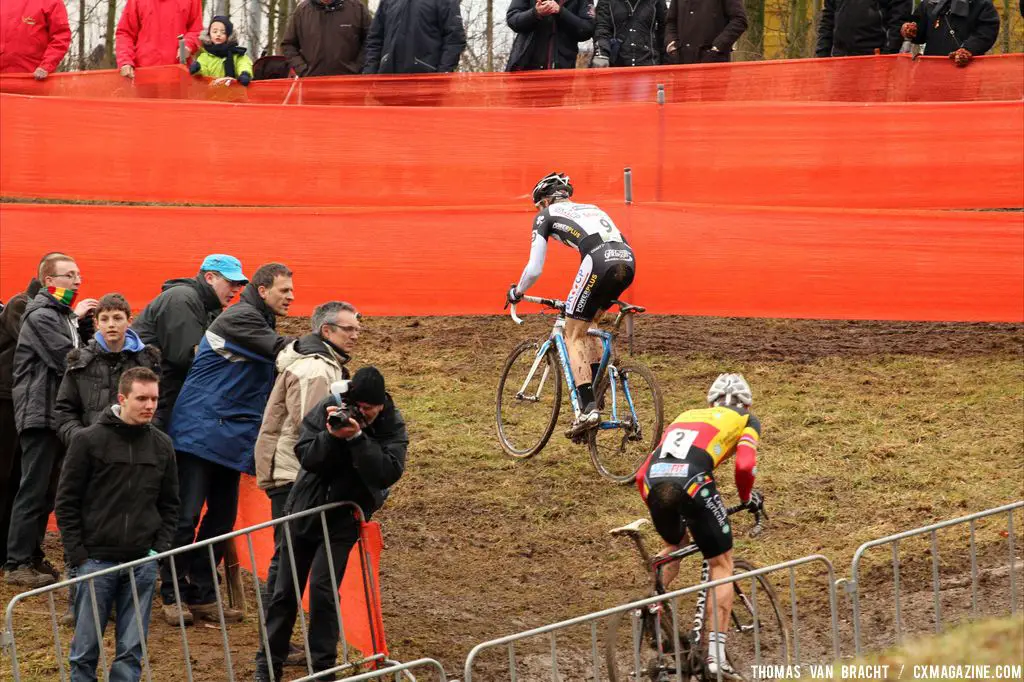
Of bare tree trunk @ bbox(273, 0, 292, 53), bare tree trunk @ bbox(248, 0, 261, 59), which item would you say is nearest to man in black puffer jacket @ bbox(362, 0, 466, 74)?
bare tree trunk @ bbox(248, 0, 261, 59)

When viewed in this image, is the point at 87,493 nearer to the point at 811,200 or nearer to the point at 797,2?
the point at 811,200

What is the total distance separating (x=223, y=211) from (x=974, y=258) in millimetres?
6903

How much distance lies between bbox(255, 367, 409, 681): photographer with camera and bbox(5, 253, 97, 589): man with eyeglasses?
7.11 feet

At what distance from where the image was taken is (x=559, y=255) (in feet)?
45.7

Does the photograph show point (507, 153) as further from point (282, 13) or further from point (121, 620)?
point (121, 620)

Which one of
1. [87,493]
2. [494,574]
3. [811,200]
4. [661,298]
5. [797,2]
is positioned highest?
[797,2]

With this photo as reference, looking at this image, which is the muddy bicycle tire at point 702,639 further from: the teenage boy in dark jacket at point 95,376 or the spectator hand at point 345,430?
the teenage boy in dark jacket at point 95,376

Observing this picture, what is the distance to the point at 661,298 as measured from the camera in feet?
44.8

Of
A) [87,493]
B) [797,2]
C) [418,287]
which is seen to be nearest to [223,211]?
[418,287]

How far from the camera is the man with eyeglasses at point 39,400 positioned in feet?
30.5

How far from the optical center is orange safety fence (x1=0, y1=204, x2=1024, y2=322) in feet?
44.3

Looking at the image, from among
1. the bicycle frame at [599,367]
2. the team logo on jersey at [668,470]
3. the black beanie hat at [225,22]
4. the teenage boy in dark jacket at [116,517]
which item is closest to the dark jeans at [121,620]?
the teenage boy in dark jacket at [116,517]

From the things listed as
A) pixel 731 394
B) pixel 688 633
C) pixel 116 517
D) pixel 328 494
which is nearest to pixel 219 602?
pixel 116 517

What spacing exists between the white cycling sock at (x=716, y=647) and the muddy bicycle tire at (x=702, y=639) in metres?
0.04
